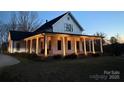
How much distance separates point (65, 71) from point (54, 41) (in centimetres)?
267

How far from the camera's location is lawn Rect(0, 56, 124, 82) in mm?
8352

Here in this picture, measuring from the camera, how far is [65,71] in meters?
8.77

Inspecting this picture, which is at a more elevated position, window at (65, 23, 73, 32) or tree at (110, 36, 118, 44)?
window at (65, 23, 73, 32)

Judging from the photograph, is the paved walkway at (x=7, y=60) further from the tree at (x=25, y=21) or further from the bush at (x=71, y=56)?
the bush at (x=71, y=56)

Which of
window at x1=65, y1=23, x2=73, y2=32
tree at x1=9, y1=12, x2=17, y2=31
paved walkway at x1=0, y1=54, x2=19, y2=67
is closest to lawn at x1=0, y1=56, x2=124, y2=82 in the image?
paved walkway at x1=0, y1=54, x2=19, y2=67

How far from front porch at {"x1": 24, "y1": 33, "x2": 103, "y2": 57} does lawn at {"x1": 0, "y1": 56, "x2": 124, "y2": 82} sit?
2.57 feet

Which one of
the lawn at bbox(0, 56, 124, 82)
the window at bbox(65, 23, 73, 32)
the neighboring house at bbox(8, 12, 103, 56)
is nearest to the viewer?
the lawn at bbox(0, 56, 124, 82)

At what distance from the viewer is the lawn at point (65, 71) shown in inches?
329

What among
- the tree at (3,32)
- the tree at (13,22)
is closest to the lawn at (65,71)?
the tree at (3,32)

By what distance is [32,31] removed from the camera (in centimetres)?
1083

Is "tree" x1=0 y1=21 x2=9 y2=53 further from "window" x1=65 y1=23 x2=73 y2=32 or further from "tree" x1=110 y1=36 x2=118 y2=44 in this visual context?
"tree" x1=110 y1=36 x2=118 y2=44
